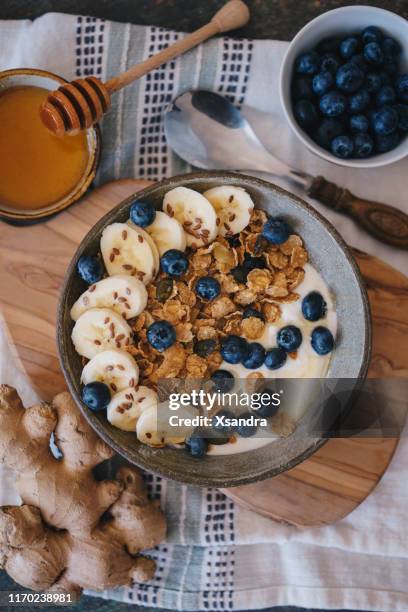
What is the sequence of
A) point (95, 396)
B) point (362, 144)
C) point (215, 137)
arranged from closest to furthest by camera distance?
point (95, 396) < point (362, 144) < point (215, 137)

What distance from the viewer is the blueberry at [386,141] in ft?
3.63

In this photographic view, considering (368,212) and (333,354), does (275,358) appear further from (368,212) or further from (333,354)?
(368,212)

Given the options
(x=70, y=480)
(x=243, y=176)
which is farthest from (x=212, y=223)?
(x=70, y=480)

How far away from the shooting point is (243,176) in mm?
1018

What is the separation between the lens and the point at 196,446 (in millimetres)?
1039

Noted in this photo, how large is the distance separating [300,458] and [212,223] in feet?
1.29

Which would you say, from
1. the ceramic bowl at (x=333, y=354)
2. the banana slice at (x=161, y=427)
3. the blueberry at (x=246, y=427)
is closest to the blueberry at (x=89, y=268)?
the ceramic bowl at (x=333, y=354)

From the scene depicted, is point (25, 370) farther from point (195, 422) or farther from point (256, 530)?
point (256, 530)

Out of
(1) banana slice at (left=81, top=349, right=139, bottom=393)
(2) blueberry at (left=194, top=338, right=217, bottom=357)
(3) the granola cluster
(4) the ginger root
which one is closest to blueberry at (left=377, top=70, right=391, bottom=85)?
(3) the granola cluster

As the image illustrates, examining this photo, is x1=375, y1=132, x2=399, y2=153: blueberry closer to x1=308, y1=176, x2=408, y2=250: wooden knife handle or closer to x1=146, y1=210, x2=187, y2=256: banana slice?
x1=308, y1=176, x2=408, y2=250: wooden knife handle

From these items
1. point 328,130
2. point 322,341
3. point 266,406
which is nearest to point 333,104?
point 328,130

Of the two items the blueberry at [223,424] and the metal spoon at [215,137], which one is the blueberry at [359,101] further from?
the blueberry at [223,424]

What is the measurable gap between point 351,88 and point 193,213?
Result: 0.34 m

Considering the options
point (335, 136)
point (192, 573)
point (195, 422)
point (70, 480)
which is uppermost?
point (335, 136)
